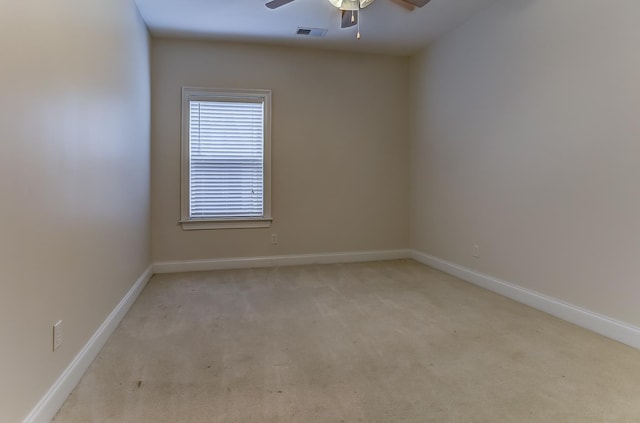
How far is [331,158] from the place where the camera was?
187 inches

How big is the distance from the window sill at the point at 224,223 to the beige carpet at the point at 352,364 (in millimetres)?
1128

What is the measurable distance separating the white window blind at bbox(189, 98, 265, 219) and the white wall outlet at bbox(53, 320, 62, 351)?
105 inches

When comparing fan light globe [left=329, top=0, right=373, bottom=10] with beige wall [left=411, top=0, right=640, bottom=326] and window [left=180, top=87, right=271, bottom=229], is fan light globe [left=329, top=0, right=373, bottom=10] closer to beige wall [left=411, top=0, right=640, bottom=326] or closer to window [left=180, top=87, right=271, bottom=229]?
beige wall [left=411, top=0, right=640, bottom=326]

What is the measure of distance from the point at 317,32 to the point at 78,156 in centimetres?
297

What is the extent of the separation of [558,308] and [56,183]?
337 cm

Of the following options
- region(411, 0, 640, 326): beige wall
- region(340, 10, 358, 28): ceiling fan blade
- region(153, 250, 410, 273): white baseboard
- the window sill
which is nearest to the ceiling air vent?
region(340, 10, 358, 28): ceiling fan blade

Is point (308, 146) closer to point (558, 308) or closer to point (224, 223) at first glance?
point (224, 223)

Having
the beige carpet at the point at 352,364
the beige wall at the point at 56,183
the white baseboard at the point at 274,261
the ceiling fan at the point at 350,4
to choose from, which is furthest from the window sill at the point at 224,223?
the ceiling fan at the point at 350,4

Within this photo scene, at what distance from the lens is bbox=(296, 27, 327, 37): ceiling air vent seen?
13.1ft

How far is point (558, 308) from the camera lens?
283 centimetres

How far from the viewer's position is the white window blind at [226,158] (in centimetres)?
436

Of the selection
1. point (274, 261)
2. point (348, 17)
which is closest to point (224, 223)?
point (274, 261)

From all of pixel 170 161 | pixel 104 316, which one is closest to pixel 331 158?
pixel 170 161

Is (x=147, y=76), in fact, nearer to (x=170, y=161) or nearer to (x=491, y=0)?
(x=170, y=161)
